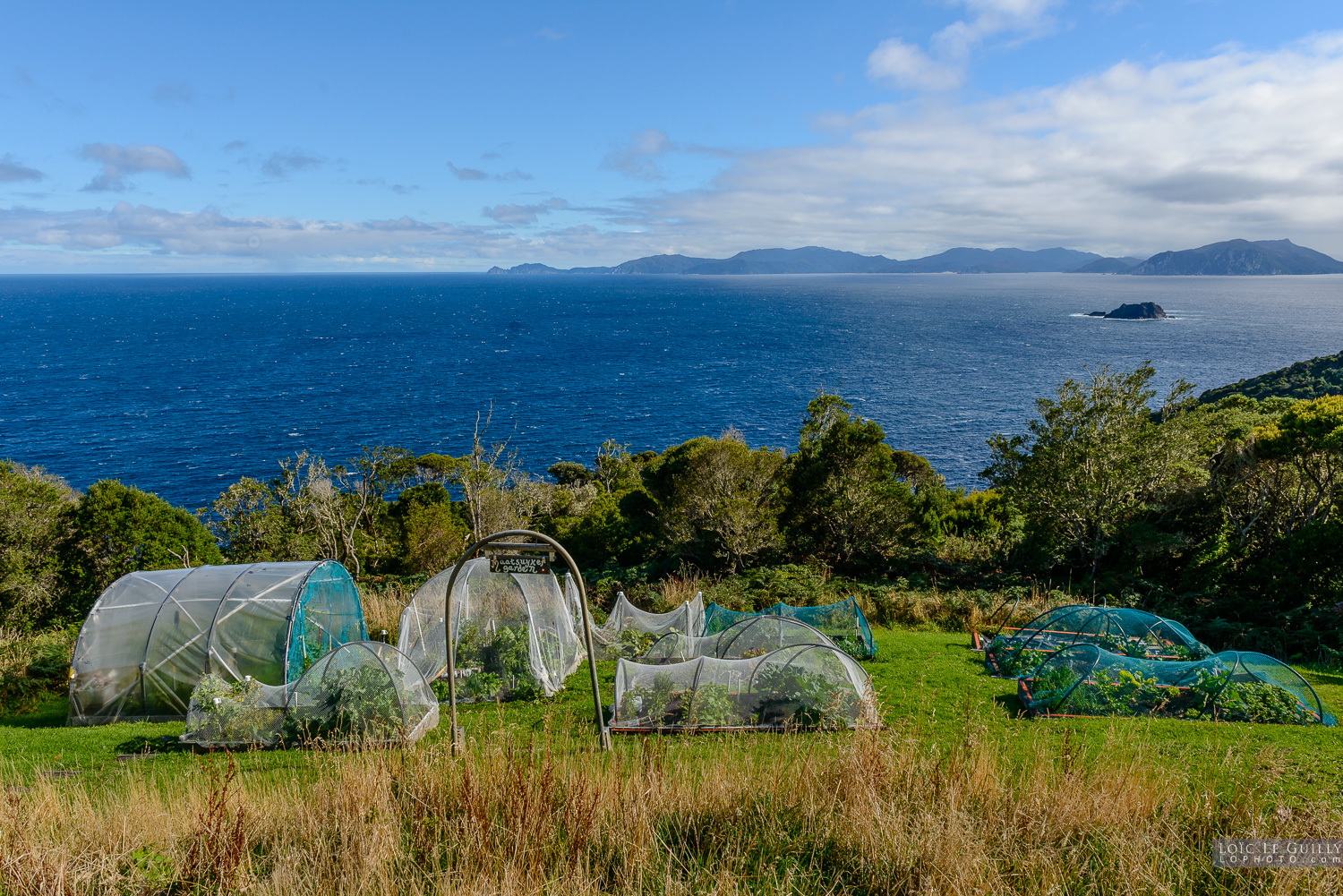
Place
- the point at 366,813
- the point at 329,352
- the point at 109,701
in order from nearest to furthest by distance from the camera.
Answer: the point at 366,813
the point at 109,701
the point at 329,352

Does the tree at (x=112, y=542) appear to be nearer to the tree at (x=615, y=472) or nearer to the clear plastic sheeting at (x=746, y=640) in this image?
the clear plastic sheeting at (x=746, y=640)

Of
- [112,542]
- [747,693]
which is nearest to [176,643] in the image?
[747,693]

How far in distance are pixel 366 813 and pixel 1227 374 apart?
371ft

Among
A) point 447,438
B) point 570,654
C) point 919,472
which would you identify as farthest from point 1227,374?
point 570,654

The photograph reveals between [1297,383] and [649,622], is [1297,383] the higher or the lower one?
the higher one

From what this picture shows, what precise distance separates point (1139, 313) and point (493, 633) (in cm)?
19583

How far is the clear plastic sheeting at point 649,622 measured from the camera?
1549 centimetres

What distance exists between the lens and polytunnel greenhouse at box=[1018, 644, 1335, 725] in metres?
10.9

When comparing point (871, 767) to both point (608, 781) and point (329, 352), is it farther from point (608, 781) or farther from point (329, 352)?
point (329, 352)

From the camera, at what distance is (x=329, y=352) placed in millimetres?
115375

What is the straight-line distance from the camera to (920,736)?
8703mm

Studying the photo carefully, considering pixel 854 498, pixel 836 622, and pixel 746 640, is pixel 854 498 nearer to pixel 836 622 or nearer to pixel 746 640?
pixel 836 622

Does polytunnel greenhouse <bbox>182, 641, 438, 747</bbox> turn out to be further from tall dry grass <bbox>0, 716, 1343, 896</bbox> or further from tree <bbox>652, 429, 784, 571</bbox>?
tree <bbox>652, 429, 784, 571</bbox>

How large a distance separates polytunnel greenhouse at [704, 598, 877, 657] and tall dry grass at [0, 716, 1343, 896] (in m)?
8.79
